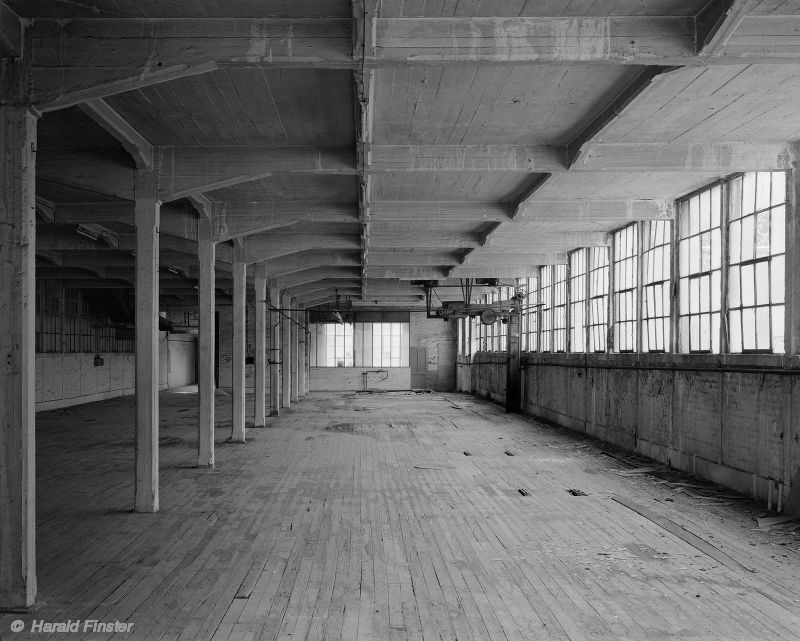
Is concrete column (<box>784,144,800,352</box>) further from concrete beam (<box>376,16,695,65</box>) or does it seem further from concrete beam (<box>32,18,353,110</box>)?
concrete beam (<box>32,18,353,110</box>)

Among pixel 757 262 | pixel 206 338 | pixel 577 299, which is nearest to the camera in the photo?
pixel 757 262

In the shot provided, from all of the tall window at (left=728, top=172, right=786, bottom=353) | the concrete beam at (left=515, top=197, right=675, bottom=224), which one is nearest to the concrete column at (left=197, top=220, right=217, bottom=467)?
the concrete beam at (left=515, top=197, right=675, bottom=224)

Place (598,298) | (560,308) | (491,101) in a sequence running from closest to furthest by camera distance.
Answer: (491,101), (598,298), (560,308)

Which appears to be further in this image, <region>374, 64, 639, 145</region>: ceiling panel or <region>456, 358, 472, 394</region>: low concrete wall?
<region>456, 358, 472, 394</region>: low concrete wall

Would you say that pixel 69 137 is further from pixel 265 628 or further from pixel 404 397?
pixel 404 397

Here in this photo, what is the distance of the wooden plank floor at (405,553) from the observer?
15.5 feet

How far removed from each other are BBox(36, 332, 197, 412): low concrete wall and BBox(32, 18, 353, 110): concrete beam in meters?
11.3

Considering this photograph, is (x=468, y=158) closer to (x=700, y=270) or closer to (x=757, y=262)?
(x=757, y=262)

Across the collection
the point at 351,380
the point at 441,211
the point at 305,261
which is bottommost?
the point at 351,380

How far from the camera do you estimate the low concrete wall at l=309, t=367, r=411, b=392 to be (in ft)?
110

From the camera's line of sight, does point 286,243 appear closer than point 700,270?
No

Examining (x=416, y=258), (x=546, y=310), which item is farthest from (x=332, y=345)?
(x=416, y=258)

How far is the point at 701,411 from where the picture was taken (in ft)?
32.2

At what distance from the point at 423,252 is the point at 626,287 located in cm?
477
